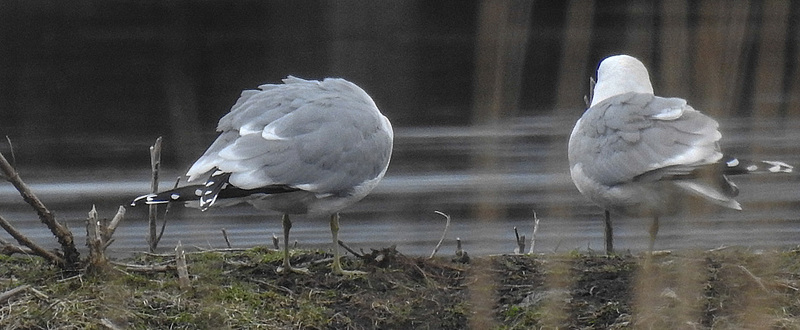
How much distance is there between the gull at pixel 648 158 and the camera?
15.5 ft

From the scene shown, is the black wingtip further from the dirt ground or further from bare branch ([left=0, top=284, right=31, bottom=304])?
bare branch ([left=0, top=284, right=31, bottom=304])

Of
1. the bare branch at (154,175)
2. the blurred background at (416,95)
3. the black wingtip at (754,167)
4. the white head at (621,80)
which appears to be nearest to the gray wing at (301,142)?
the bare branch at (154,175)

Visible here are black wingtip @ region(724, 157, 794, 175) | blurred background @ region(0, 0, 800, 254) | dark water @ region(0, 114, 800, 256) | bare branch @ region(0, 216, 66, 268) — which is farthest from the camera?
dark water @ region(0, 114, 800, 256)

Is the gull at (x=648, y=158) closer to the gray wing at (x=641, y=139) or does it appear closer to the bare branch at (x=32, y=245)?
the gray wing at (x=641, y=139)

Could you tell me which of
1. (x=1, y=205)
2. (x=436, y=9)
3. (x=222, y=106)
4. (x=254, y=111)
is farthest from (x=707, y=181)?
(x=436, y=9)

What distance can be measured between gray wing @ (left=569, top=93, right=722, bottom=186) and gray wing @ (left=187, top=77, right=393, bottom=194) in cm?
81

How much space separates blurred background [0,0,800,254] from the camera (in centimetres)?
372

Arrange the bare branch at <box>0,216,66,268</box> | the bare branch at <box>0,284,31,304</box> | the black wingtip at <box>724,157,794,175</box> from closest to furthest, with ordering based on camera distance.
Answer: the bare branch at <box>0,284,31,304</box>, the black wingtip at <box>724,157,794,175</box>, the bare branch at <box>0,216,66,268</box>

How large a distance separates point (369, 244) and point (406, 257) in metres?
2.17

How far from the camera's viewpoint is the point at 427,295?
14.6 ft

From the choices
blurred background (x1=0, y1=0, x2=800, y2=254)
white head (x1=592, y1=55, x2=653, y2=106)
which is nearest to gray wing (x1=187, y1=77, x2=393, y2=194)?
blurred background (x1=0, y1=0, x2=800, y2=254)

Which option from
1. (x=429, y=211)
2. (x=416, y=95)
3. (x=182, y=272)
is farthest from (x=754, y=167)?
(x=416, y=95)

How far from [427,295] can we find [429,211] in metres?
3.47

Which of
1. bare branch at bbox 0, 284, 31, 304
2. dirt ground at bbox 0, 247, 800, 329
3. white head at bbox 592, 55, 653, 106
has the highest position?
white head at bbox 592, 55, 653, 106
